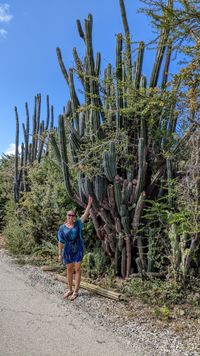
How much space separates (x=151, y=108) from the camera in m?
6.08

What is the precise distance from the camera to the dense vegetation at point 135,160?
5.43 metres

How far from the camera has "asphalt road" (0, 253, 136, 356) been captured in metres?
3.80

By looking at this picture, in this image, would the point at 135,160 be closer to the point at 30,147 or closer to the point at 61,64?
the point at 61,64

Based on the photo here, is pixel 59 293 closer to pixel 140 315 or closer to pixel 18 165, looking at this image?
pixel 140 315

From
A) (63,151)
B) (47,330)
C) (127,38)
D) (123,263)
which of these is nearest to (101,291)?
Answer: (123,263)

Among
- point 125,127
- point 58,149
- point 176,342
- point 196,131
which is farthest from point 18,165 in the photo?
point 176,342

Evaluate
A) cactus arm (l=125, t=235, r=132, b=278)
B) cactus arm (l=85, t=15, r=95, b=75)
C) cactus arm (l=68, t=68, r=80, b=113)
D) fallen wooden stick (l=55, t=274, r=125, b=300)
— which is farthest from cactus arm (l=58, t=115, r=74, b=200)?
fallen wooden stick (l=55, t=274, r=125, b=300)

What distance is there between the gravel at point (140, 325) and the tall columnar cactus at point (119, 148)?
3.43ft

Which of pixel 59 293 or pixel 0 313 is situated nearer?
pixel 0 313

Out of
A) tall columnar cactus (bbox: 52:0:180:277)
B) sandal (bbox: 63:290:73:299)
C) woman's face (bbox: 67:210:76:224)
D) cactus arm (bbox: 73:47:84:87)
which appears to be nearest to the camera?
sandal (bbox: 63:290:73:299)

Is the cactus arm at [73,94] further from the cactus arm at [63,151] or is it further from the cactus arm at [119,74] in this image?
the cactus arm at [119,74]

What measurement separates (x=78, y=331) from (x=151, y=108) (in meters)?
3.84

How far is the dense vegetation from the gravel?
93cm

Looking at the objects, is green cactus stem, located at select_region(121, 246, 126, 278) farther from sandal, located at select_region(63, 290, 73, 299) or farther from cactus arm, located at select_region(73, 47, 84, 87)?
cactus arm, located at select_region(73, 47, 84, 87)
